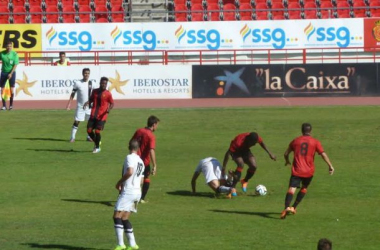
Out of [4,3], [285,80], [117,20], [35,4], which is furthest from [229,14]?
[4,3]

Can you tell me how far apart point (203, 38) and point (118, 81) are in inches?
284

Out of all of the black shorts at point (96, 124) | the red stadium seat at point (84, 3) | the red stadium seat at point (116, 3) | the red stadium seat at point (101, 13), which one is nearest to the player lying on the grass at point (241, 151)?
the black shorts at point (96, 124)

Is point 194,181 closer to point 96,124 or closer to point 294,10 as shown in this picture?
point 96,124

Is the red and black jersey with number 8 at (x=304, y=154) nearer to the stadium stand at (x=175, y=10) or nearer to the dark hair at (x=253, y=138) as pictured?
the dark hair at (x=253, y=138)

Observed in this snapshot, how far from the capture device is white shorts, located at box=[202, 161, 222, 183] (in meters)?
19.7

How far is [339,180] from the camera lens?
21.6 meters

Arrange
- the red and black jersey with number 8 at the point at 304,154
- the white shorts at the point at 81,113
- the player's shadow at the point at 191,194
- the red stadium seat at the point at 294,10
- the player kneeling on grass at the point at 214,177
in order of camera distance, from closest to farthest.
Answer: the red and black jersey with number 8 at the point at 304,154
the player kneeling on grass at the point at 214,177
the player's shadow at the point at 191,194
the white shorts at the point at 81,113
the red stadium seat at the point at 294,10

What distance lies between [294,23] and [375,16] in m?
4.76

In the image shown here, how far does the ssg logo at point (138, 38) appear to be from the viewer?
44.6 meters

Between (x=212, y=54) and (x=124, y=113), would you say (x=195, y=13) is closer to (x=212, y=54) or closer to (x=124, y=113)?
(x=212, y=54)

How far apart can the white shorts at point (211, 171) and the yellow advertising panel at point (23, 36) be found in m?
26.2

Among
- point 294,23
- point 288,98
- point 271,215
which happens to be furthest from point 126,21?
point 271,215

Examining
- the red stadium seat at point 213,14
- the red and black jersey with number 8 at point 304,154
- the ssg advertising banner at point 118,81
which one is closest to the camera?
the red and black jersey with number 8 at point 304,154

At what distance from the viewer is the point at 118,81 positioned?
128ft
